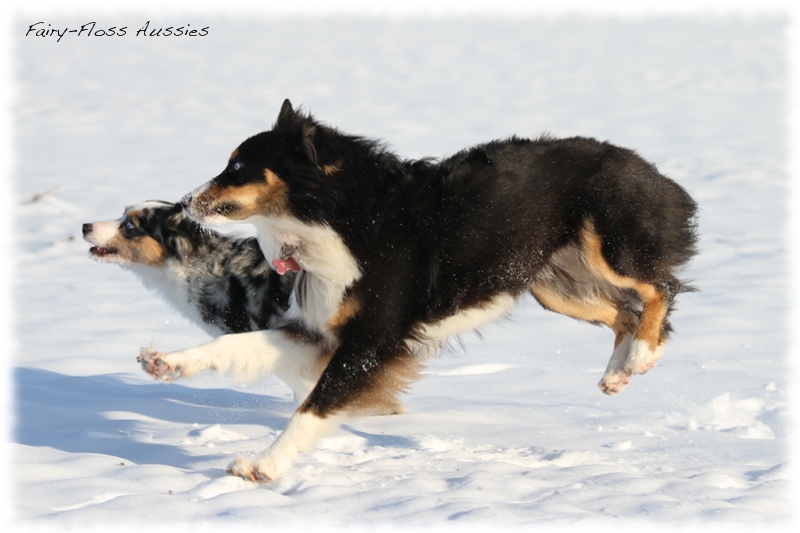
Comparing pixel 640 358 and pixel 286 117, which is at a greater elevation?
pixel 286 117

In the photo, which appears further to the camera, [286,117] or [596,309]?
[596,309]

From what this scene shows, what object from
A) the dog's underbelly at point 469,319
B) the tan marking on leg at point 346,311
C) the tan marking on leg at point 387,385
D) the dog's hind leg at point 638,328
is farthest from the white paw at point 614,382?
the tan marking on leg at point 346,311

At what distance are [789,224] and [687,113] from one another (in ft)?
21.1

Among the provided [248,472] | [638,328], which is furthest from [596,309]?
[248,472]

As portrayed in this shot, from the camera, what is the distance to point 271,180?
4.48 m

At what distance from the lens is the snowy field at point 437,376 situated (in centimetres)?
380

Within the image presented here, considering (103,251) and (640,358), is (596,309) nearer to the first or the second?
(640,358)

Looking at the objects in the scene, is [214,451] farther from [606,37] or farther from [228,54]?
[606,37]

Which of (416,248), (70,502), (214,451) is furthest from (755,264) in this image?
(70,502)

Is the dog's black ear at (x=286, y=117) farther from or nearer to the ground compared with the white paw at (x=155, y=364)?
farther from the ground

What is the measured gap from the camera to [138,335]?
279 inches

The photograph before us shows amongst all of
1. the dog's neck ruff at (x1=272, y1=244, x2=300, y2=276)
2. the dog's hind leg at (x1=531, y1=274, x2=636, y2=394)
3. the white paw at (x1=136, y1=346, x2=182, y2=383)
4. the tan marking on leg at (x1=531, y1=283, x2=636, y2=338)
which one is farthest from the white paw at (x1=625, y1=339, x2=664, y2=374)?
the white paw at (x1=136, y1=346, x2=182, y2=383)

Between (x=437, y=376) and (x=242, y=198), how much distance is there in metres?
2.29

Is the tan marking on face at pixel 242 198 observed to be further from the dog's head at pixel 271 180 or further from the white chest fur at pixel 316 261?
the white chest fur at pixel 316 261
